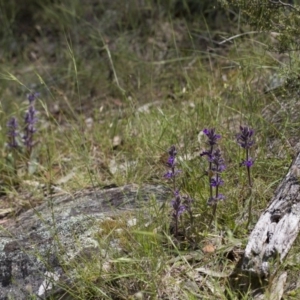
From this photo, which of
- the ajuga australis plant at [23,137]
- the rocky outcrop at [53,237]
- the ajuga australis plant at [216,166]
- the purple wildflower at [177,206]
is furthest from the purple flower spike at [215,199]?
the ajuga australis plant at [23,137]

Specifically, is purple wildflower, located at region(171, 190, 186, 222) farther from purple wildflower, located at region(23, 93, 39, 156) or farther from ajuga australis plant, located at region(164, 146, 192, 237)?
purple wildflower, located at region(23, 93, 39, 156)

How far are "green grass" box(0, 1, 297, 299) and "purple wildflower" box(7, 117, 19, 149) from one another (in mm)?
93

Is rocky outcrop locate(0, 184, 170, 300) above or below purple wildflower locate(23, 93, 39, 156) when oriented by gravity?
above

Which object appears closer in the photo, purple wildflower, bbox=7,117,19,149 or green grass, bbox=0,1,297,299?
green grass, bbox=0,1,297,299

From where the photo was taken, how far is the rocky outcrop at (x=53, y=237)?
263 cm

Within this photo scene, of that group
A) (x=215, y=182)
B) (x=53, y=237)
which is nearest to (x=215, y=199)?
(x=215, y=182)

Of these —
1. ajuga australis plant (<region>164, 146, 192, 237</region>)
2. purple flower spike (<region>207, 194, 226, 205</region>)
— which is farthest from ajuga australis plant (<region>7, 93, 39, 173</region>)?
purple flower spike (<region>207, 194, 226, 205</region>)

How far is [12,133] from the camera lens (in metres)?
3.69

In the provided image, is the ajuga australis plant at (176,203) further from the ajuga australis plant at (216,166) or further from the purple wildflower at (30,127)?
the purple wildflower at (30,127)

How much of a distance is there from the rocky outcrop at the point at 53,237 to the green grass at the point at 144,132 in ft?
0.30

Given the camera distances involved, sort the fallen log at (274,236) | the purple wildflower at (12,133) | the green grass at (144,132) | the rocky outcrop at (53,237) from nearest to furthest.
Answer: the fallen log at (274,236)
the green grass at (144,132)
the rocky outcrop at (53,237)
the purple wildflower at (12,133)

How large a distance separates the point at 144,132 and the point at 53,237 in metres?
0.93

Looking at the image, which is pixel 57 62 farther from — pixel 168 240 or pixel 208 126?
pixel 168 240

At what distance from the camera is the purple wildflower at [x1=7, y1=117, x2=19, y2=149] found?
370 cm
